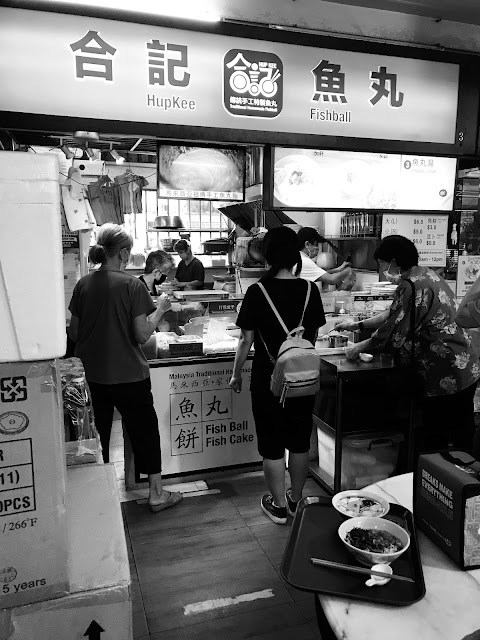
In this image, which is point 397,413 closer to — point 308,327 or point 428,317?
point 428,317

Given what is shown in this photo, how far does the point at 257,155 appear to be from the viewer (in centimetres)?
515

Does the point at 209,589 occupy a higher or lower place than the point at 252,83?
lower

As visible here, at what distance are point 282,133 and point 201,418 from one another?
81.8 inches

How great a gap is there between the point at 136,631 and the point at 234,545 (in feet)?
2.71

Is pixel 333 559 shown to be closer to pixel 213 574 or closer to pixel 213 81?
pixel 213 574

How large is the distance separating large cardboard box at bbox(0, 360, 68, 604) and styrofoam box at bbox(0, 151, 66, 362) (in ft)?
0.16

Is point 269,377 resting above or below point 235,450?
above

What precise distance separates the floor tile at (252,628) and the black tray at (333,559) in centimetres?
106

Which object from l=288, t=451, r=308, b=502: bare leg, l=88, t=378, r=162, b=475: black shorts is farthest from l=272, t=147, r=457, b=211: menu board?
l=288, t=451, r=308, b=502: bare leg

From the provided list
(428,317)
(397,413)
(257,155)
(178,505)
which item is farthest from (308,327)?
(257,155)

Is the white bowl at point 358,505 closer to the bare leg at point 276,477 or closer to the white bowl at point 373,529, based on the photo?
the white bowl at point 373,529

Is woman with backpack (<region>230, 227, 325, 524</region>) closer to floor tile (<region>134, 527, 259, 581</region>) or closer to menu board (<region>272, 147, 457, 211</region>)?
floor tile (<region>134, 527, 259, 581</region>)

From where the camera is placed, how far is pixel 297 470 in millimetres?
3293

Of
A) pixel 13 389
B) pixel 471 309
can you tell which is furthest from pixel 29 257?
pixel 471 309
